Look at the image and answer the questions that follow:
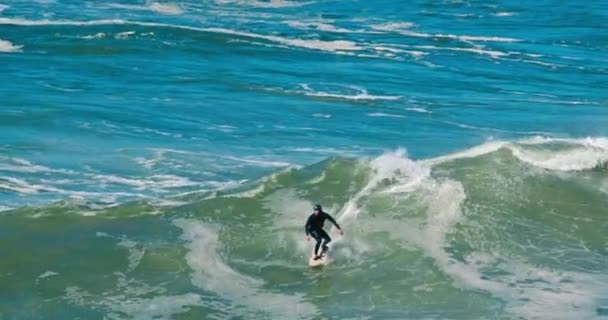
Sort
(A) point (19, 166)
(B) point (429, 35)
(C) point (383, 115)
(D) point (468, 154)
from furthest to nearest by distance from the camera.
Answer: (B) point (429, 35)
(C) point (383, 115)
(D) point (468, 154)
(A) point (19, 166)

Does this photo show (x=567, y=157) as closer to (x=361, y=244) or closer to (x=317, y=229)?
(x=361, y=244)

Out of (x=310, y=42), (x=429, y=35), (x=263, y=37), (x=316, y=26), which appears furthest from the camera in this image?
(x=316, y=26)

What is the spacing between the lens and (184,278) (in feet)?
68.5

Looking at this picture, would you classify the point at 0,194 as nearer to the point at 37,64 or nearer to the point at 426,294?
the point at 426,294

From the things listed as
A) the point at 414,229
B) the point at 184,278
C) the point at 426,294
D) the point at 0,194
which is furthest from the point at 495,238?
the point at 0,194

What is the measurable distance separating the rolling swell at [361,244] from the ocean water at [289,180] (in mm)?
60

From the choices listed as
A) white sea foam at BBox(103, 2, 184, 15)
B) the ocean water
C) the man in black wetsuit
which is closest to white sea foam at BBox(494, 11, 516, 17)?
the ocean water

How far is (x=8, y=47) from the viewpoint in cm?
5162

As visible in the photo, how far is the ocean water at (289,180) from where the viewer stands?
2045cm

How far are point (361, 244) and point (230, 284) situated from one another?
367cm

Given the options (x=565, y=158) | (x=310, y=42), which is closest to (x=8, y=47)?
(x=310, y=42)

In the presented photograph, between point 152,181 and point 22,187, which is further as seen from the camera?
point 152,181

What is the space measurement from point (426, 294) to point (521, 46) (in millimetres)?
43019

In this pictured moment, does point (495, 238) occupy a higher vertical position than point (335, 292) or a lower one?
higher
